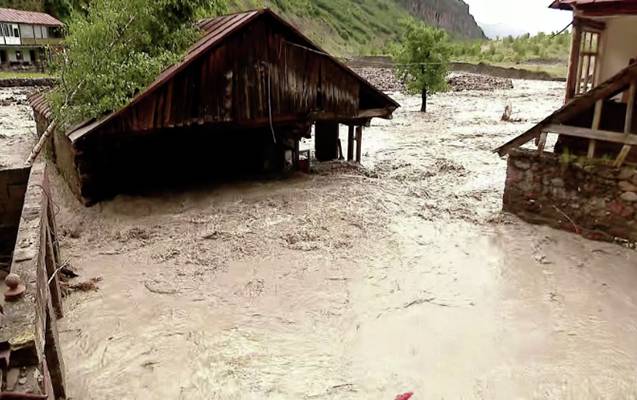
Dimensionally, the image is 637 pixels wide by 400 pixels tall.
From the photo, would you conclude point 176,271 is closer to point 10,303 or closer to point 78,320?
point 78,320

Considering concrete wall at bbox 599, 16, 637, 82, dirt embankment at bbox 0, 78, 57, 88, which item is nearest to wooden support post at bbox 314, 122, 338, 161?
concrete wall at bbox 599, 16, 637, 82

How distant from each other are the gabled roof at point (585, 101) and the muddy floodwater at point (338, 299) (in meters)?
1.85

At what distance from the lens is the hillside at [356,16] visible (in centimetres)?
6644

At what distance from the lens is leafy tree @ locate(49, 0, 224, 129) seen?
11.4 meters

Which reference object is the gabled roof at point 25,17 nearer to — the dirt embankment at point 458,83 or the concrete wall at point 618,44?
the dirt embankment at point 458,83

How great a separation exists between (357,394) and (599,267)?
18.5 feet

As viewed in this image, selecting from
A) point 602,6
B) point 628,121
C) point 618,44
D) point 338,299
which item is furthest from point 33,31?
point 628,121

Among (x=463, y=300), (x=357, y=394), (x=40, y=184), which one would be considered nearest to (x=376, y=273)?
(x=463, y=300)

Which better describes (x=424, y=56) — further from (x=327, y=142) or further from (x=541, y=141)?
(x=541, y=141)

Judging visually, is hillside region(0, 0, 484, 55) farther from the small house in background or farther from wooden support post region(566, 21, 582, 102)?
wooden support post region(566, 21, 582, 102)

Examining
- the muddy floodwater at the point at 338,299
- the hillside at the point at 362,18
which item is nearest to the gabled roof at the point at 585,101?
the muddy floodwater at the point at 338,299

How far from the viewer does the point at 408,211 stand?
41.1 feet

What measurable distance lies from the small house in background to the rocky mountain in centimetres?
9311

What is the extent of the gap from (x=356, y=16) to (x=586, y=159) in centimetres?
9917
